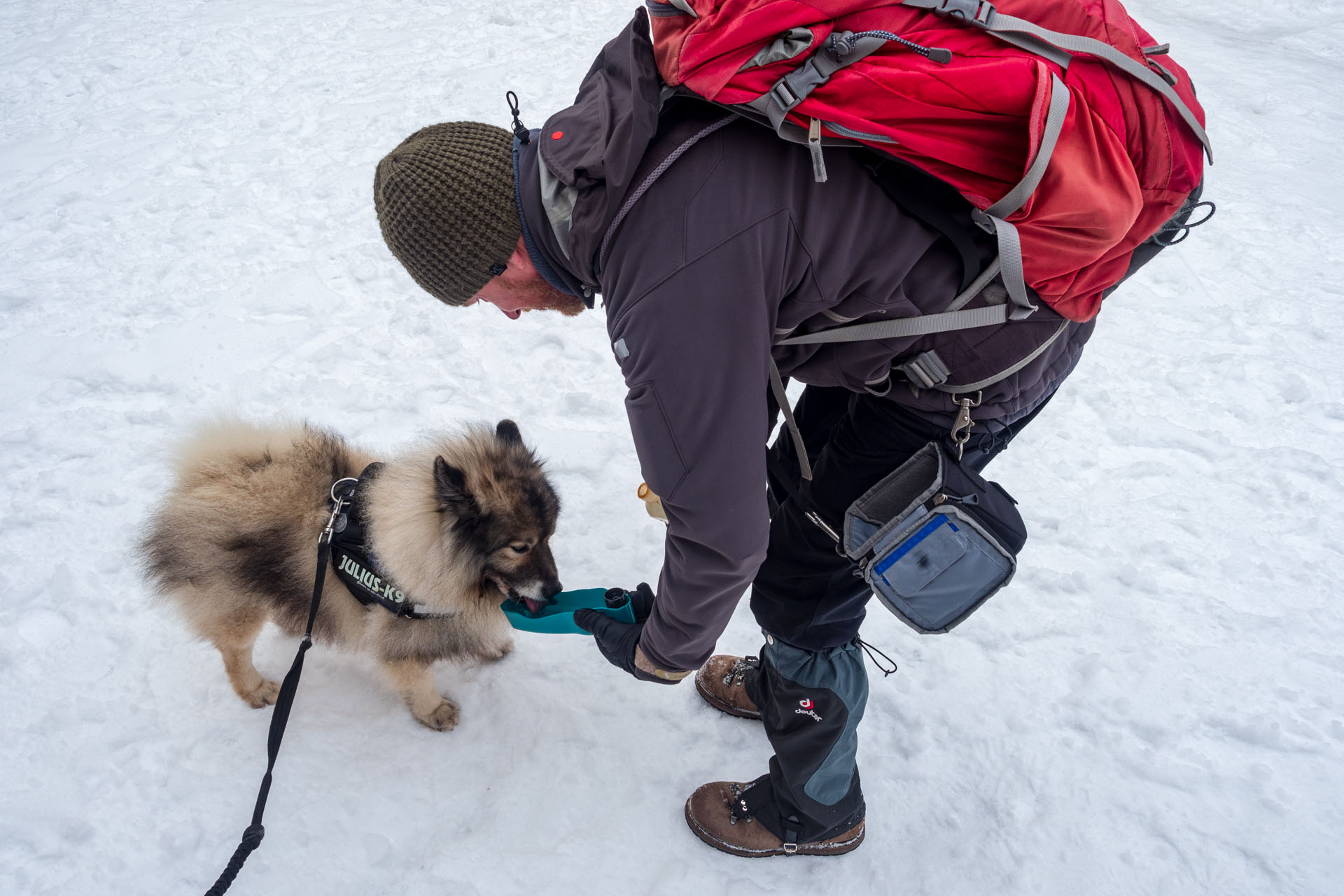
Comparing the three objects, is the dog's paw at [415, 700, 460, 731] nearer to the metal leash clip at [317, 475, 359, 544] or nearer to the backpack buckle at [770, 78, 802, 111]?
the metal leash clip at [317, 475, 359, 544]

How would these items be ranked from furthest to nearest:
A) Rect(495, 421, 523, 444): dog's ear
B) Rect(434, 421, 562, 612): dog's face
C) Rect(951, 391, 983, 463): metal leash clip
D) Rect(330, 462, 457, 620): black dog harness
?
Rect(495, 421, 523, 444): dog's ear → Rect(330, 462, 457, 620): black dog harness → Rect(434, 421, 562, 612): dog's face → Rect(951, 391, 983, 463): metal leash clip

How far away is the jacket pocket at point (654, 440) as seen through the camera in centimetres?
141

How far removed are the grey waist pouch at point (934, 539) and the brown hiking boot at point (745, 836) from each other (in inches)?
44.9

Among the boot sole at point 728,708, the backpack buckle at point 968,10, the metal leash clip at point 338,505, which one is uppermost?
the backpack buckle at point 968,10

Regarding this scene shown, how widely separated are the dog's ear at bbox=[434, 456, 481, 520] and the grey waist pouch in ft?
4.05

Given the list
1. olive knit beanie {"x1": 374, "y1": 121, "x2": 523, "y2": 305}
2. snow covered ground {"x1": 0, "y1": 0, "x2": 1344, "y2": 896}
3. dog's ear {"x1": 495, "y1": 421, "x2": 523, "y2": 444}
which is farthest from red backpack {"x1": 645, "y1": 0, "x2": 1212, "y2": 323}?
snow covered ground {"x1": 0, "y1": 0, "x2": 1344, "y2": 896}

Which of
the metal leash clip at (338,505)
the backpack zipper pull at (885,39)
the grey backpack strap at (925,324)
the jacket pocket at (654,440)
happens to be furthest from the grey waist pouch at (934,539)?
the metal leash clip at (338,505)

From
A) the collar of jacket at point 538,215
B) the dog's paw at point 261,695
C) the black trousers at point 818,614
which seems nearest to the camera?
the collar of jacket at point 538,215

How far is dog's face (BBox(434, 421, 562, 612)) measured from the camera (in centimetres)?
235

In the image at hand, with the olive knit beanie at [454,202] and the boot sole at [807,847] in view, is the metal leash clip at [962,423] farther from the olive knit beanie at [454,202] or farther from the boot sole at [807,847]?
the boot sole at [807,847]

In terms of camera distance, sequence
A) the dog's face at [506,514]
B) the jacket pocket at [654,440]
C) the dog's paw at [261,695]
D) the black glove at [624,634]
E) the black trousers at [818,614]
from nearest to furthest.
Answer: the jacket pocket at [654,440] < the black trousers at [818,614] < the black glove at [624,634] < the dog's face at [506,514] < the dog's paw at [261,695]

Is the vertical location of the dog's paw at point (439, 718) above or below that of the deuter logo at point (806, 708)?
below

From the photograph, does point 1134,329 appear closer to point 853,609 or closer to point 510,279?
point 853,609

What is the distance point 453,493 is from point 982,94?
1.80m
